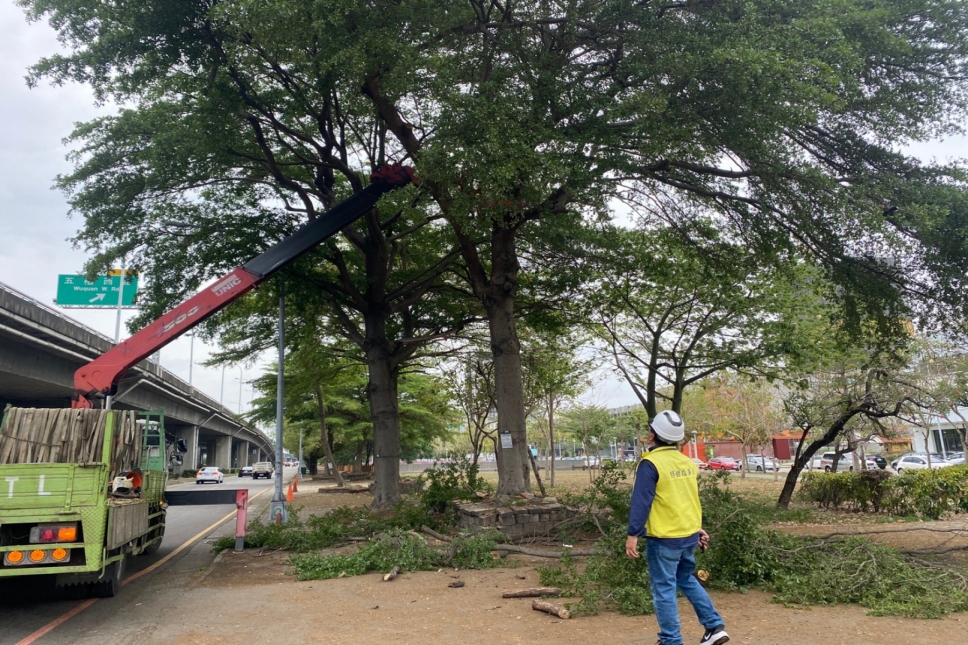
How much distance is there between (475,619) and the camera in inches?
264

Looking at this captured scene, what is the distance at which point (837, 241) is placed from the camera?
424 inches

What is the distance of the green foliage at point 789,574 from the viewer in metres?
6.61

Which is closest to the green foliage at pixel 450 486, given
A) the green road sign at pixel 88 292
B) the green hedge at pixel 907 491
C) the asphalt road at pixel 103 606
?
the asphalt road at pixel 103 606

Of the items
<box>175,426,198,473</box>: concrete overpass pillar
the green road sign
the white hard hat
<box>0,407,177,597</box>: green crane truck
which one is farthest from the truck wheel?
<box>175,426,198,473</box>: concrete overpass pillar

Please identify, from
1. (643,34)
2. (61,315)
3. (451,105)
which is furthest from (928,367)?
(61,315)

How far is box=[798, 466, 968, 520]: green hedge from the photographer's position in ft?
49.9

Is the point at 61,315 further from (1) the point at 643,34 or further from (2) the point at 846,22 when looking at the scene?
(2) the point at 846,22

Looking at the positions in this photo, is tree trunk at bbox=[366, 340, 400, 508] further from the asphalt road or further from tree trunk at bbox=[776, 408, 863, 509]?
tree trunk at bbox=[776, 408, 863, 509]

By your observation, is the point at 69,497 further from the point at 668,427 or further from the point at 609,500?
the point at 609,500

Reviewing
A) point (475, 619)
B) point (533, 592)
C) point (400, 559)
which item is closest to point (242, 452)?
point (400, 559)

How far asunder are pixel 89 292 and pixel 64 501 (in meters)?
22.5

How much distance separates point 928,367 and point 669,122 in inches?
637

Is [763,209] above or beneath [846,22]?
beneath

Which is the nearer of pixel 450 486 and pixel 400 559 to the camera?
pixel 400 559
